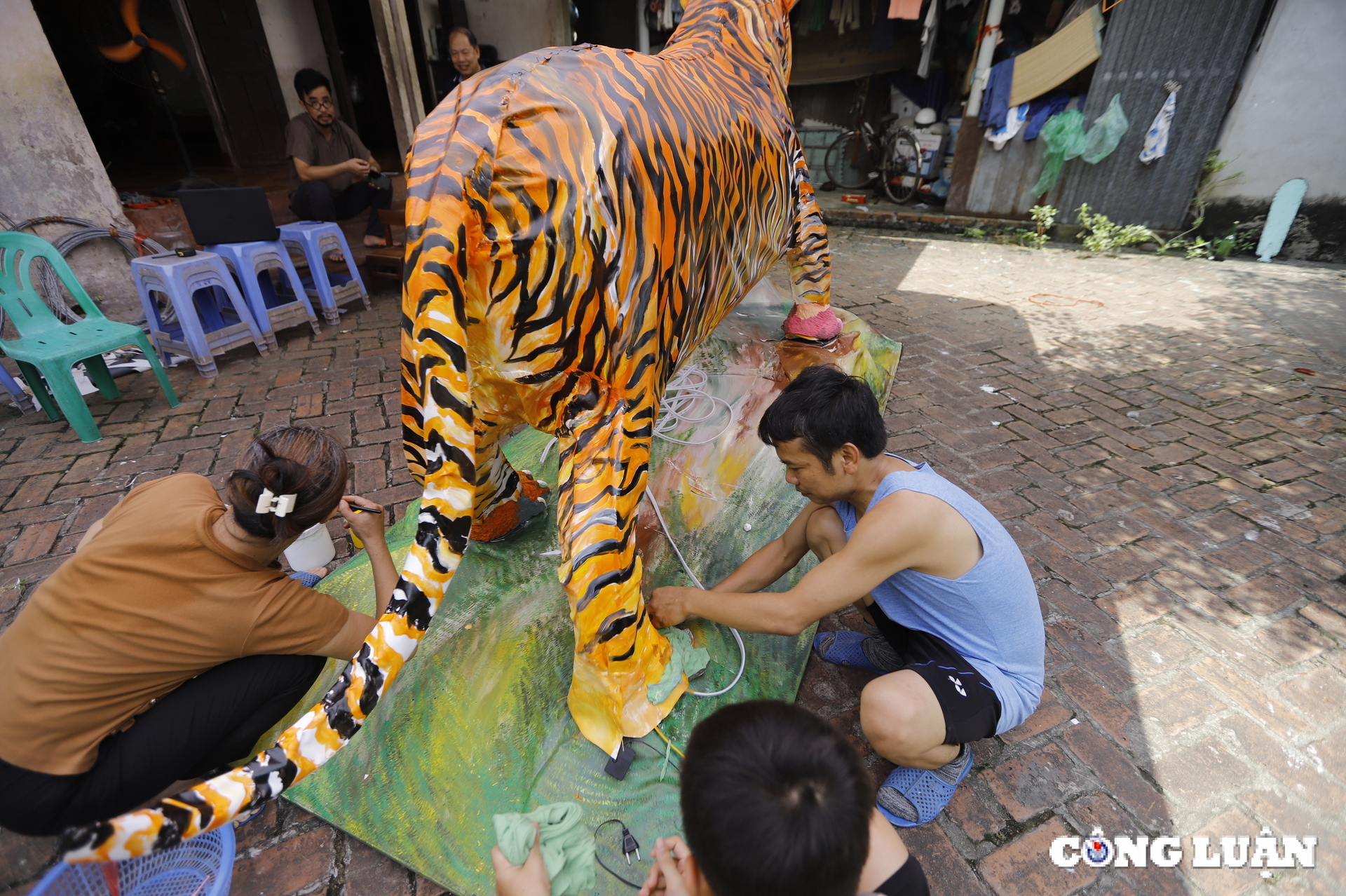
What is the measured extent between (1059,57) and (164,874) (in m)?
8.92

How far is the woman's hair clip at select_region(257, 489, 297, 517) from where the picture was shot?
4.47 feet

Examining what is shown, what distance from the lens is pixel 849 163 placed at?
1006 cm

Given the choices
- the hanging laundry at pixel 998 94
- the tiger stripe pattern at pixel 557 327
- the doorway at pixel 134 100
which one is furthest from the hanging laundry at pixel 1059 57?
the doorway at pixel 134 100

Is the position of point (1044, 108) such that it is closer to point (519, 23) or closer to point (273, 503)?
point (519, 23)

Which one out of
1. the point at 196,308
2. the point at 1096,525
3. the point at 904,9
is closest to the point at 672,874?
the point at 1096,525

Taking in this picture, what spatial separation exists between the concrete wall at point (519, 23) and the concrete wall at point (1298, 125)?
660 cm

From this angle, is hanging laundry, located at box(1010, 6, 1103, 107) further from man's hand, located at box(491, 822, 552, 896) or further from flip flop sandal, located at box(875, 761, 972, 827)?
man's hand, located at box(491, 822, 552, 896)

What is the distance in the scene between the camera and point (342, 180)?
5246 mm

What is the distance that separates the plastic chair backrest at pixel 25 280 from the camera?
3.25 meters

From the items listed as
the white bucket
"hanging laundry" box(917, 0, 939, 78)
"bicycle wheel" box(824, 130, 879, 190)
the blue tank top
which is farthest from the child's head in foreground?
"bicycle wheel" box(824, 130, 879, 190)

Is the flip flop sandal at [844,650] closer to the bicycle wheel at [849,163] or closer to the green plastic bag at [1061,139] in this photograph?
the green plastic bag at [1061,139]

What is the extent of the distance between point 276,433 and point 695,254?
1.19 m

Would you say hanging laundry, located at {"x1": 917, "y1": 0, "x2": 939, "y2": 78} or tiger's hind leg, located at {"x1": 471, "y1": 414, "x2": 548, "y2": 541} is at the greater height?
hanging laundry, located at {"x1": 917, "y1": 0, "x2": 939, "y2": 78}

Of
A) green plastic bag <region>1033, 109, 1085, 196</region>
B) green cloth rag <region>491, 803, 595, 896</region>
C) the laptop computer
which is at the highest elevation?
green plastic bag <region>1033, 109, 1085, 196</region>
